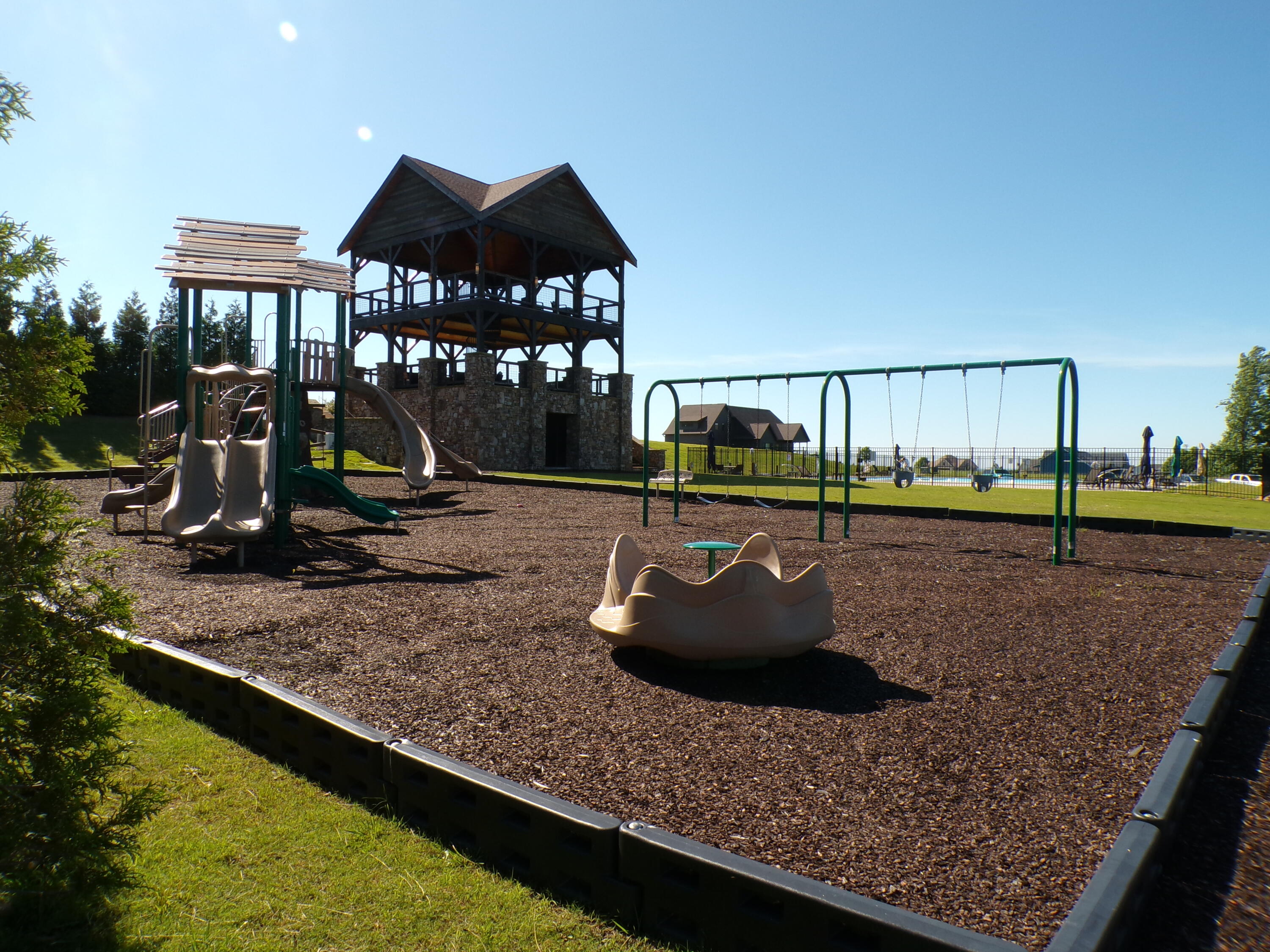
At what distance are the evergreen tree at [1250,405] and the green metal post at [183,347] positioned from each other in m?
56.1

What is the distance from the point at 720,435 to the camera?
192ft

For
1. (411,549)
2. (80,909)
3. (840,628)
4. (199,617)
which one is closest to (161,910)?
(80,909)

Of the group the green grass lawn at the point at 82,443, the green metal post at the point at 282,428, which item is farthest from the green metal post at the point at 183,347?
the green grass lawn at the point at 82,443

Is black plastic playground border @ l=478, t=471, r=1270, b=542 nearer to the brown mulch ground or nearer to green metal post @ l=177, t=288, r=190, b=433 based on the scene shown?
the brown mulch ground

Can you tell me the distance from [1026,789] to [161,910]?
293cm

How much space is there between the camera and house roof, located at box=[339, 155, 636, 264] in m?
25.5

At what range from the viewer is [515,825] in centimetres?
237

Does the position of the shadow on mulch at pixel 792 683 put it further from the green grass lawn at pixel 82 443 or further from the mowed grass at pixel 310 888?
the green grass lawn at pixel 82 443

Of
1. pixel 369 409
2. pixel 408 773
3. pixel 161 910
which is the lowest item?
pixel 161 910

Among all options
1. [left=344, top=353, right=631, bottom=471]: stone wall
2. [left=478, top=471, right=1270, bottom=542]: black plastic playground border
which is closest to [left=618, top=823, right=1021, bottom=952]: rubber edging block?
[left=478, top=471, right=1270, bottom=542]: black plastic playground border

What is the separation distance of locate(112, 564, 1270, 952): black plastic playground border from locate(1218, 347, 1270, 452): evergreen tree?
5641 cm

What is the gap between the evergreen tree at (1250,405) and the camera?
46750 mm

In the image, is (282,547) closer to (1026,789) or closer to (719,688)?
(719,688)

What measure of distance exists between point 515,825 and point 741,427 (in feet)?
196
